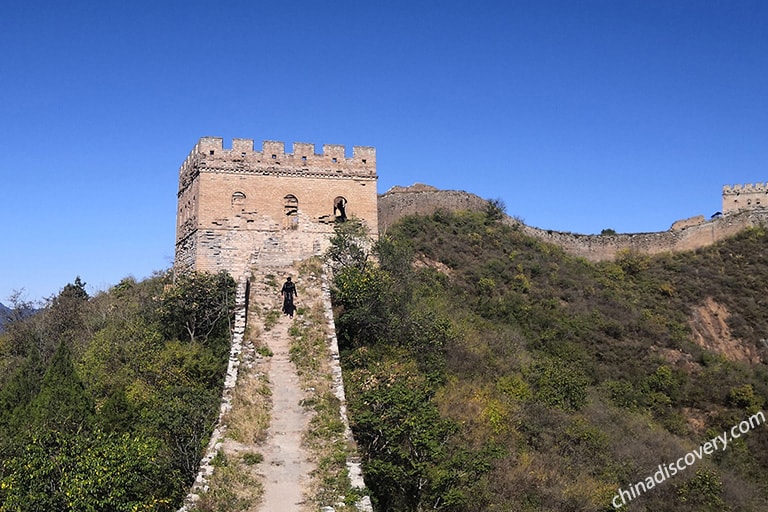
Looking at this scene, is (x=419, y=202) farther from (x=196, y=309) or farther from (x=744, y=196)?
(x=744, y=196)

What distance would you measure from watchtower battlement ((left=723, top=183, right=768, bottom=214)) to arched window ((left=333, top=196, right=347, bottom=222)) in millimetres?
33302

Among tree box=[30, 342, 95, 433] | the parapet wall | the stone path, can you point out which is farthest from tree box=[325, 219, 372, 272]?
the parapet wall

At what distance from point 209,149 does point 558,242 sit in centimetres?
2283

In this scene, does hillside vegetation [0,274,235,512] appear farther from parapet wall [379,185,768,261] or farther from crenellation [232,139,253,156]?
parapet wall [379,185,768,261]

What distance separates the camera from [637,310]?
3388 centimetres

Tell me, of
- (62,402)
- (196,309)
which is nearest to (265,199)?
(196,309)

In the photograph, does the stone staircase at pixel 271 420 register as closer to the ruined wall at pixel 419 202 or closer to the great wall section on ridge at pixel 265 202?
the great wall section on ridge at pixel 265 202

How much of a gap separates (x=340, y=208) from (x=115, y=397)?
11107 millimetres

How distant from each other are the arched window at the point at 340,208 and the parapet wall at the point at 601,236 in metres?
12.1

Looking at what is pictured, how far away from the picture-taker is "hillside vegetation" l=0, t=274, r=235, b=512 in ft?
39.9

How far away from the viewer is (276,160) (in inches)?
976

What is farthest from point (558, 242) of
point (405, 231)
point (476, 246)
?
point (405, 231)

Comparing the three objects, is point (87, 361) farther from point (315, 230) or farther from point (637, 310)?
point (637, 310)

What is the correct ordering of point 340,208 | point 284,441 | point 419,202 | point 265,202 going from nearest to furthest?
point 284,441, point 265,202, point 340,208, point 419,202
